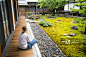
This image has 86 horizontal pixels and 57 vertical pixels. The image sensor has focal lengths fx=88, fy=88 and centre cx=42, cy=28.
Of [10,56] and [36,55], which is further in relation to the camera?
[36,55]

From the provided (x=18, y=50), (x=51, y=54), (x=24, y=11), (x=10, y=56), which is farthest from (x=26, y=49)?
(x=24, y=11)

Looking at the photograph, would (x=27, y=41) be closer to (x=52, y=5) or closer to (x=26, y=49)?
(x=26, y=49)

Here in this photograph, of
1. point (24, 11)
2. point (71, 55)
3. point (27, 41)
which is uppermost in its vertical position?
point (24, 11)

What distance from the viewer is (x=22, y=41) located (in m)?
3.26

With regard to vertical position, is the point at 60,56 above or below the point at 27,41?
below

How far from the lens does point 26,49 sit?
345 centimetres

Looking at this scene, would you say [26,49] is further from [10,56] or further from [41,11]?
[41,11]

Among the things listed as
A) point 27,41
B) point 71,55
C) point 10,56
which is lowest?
point 71,55

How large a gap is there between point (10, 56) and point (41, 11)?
2345cm

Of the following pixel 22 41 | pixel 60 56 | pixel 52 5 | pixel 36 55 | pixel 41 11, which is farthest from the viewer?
pixel 41 11

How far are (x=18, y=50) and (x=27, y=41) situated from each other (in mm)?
475

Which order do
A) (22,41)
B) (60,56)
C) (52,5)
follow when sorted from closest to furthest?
(22,41) → (60,56) → (52,5)

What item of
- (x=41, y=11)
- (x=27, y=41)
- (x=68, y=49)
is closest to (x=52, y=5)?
(x=41, y=11)

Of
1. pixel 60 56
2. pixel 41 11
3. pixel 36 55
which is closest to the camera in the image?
pixel 36 55
